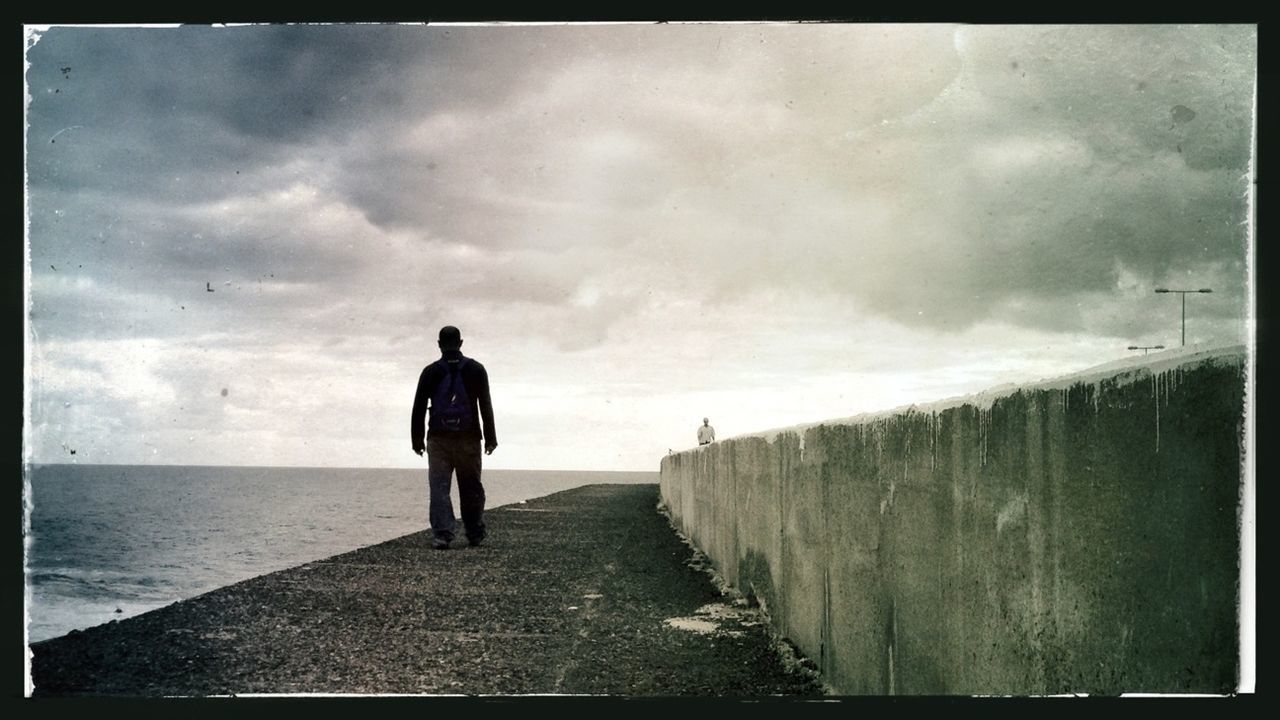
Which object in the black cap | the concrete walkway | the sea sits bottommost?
the sea

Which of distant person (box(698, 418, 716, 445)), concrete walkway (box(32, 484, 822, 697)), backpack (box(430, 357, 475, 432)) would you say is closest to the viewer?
concrete walkway (box(32, 484, 822, 697))

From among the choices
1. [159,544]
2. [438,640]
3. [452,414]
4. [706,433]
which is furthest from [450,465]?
[159,544]

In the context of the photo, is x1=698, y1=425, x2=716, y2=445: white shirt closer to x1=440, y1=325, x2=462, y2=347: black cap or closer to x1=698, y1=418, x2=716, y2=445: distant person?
x1=698, y1=418, x2=716, y2=445: distant person

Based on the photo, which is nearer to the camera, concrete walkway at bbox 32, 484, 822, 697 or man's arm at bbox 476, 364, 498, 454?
concrete walkway at bbox 32, 484, 822, 697

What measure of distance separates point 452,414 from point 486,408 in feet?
0.94

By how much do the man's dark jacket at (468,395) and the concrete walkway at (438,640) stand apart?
3.71ft

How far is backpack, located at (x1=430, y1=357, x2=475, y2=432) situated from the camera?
8.50 meters

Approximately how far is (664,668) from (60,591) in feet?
101

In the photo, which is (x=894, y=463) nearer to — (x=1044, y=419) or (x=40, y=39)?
(x=1044, y=419)

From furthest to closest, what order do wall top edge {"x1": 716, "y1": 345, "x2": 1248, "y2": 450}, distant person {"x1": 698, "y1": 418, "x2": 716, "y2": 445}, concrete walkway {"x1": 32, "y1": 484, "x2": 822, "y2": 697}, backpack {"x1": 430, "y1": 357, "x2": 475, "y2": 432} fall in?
distant person {"x1": 698, "y1": 418, "x2": 716, "y2": 445} < backpack {"x1": 430, "y1": 357, "x2": 475, "y2": 432} < concrete walkway {"x1": 32, "y1": 484, "x2": 822, "y2": 697} < wall top edge {"x1": 716, "y1": 345, "x2": 1248, "y2": 450}

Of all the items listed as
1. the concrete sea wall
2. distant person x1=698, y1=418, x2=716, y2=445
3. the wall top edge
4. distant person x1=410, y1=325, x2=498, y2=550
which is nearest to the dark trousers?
Answer: distant person x1=410, y1=325, x2=498, y2=550

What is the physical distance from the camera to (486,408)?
858cm

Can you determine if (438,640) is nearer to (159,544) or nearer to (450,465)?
(450,465)

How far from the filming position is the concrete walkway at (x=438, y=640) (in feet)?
13.9
